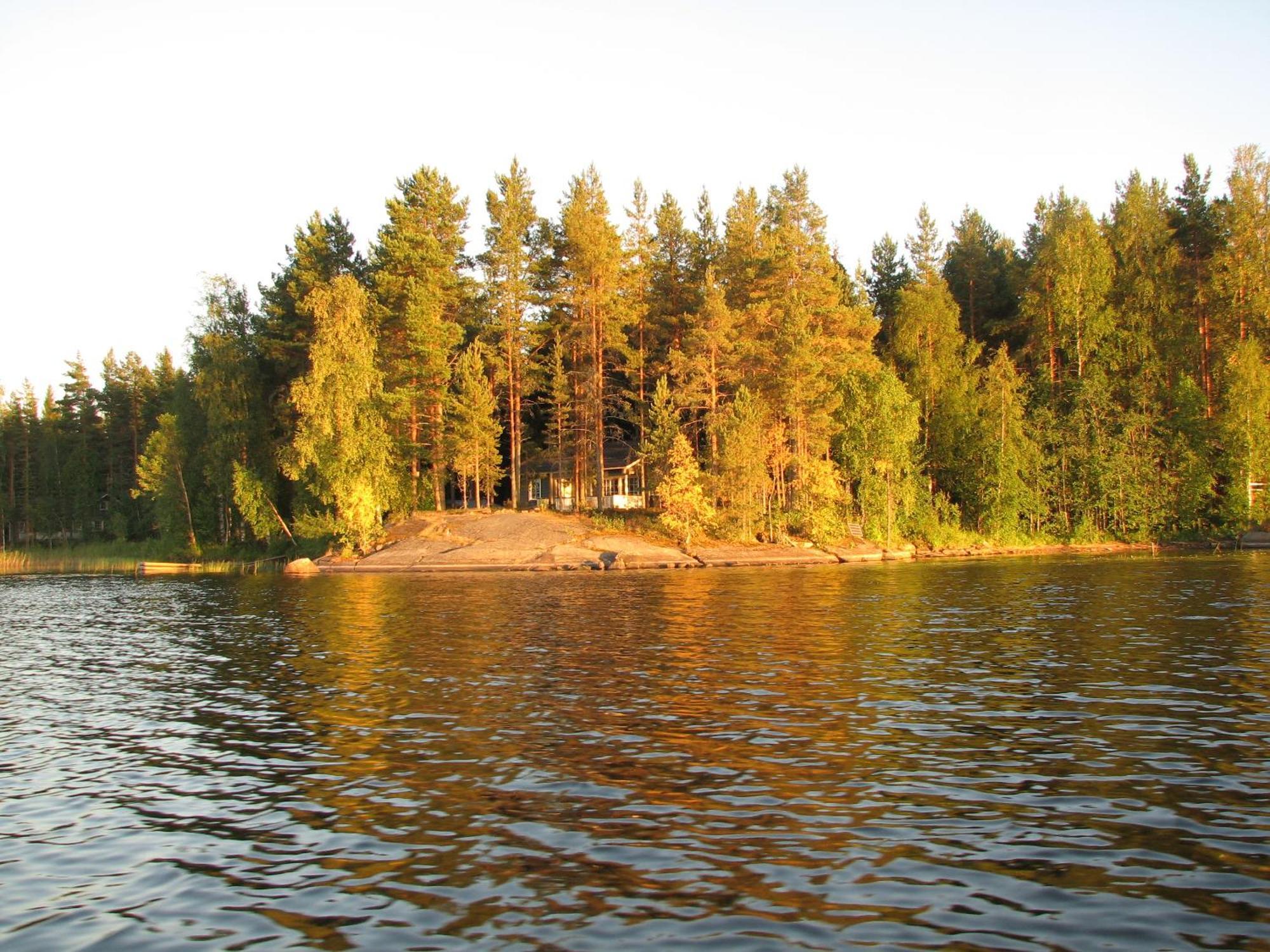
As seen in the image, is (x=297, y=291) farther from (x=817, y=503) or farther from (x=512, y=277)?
(x=817, y=503)

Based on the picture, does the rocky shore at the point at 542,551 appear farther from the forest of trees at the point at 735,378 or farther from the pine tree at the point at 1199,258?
the pine tree at the point at 1199,258

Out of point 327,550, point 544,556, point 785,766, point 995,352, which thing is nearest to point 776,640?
point 785,766

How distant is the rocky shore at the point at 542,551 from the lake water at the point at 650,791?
32.8 m

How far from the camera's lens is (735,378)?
67438 millimetres

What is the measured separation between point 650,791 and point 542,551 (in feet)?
165

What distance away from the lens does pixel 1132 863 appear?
964cm

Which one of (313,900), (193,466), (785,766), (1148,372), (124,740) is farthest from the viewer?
(193,466)

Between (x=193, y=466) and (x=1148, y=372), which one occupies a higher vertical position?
(x=1148, y=372)

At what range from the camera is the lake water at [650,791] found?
8648mm

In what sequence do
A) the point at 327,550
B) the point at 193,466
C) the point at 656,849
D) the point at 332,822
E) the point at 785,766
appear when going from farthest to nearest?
the point at 193,466
the point at 327,550
the point at 785,766
the point at 332,822
the point at 656,849

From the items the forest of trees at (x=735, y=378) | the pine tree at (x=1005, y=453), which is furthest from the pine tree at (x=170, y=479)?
the pine tree at (x=1005, y=453)

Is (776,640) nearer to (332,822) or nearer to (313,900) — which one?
(332,822)

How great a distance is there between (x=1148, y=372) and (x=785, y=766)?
74.1 metres

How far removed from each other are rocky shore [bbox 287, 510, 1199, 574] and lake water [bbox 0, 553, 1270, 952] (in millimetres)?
32843
